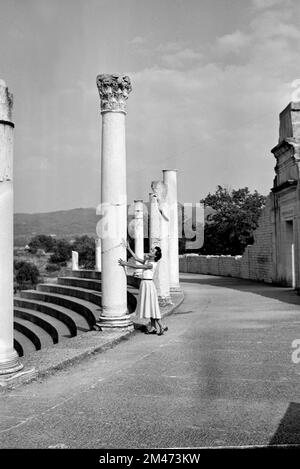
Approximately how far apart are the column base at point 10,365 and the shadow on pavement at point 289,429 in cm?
312

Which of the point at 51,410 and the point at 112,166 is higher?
the point at 112,166

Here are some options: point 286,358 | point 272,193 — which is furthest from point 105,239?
point 272,193

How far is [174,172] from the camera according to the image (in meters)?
16.8

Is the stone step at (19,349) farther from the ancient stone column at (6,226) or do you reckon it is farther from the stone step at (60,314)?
the ancient stone column at (6,226)

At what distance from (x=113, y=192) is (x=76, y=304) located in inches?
318

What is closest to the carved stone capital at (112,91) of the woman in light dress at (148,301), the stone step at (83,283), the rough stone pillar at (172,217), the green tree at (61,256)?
the woman in light dress at (148,301)

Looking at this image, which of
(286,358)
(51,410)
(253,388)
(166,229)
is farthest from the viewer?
(166,229)

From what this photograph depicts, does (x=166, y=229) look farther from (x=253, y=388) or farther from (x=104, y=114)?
(x=253, y=388)

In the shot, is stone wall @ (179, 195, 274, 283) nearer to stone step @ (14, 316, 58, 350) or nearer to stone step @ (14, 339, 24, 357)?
stone step @ (14, 316, 58, 350)

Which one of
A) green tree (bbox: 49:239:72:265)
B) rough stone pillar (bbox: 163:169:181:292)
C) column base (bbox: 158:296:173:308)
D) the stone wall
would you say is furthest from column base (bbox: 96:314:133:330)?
green tree (bbox: 49:239:72:265)

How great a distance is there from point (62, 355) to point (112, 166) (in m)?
3.55

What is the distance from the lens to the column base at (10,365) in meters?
5.77

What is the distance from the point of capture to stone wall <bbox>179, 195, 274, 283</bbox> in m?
22.4

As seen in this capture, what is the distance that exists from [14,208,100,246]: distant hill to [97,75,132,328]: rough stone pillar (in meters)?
107
